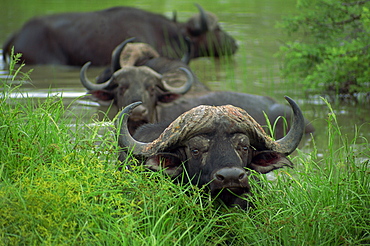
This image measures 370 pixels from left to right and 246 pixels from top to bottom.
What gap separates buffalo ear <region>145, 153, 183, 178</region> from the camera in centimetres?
384

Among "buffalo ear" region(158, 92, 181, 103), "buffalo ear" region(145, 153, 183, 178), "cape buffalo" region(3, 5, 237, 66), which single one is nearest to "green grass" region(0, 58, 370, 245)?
"buffalo ear" region(145, 153, 183, 178)

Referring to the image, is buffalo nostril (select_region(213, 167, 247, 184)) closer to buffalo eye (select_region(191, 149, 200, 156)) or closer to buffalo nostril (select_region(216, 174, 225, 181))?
buffalo nostril (select_region(216, 174, 225, 181))

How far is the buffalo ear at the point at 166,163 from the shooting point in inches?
Result: 151

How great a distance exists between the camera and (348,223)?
3701 millimetres

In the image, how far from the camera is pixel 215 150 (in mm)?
3688

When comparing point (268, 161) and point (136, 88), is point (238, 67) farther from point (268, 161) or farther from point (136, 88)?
point (268, 161)

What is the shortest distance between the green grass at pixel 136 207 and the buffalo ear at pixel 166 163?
7 centimetres

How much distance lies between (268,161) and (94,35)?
7643 mm

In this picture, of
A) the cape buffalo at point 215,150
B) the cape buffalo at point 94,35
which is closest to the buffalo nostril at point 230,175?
the cape buffalo at point 215,150

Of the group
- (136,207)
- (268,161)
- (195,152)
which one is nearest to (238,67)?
(268,161)

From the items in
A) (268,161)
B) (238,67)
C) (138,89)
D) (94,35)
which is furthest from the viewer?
(94,35)

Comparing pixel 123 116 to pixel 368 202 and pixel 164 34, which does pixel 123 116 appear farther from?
pixel 164 34

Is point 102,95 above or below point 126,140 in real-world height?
below

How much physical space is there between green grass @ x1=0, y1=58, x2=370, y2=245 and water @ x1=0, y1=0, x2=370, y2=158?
2.47 feet
